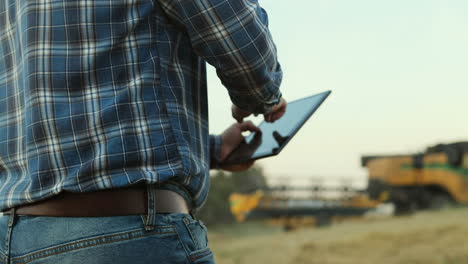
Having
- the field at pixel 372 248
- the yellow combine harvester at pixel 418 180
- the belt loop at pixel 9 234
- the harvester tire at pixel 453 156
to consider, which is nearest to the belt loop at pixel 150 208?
the belt loop at pixel 9 234

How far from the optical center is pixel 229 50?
1.07m

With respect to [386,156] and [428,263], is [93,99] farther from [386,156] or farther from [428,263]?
[386,156]

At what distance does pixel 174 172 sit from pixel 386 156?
539 inches

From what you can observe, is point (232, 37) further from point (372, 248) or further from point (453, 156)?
point (453, 156)

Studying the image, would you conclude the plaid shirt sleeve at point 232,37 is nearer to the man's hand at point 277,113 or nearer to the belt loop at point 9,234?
the man's hand at point 277,113

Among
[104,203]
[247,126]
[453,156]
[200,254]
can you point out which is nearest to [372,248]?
[247,126]

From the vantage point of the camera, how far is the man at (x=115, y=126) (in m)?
0.99

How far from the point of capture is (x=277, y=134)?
4.46 ft

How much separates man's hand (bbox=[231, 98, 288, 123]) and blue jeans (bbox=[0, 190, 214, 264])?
353 millimetres

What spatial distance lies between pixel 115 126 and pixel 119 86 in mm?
73

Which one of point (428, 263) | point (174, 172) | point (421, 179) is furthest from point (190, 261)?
point (421, 179)

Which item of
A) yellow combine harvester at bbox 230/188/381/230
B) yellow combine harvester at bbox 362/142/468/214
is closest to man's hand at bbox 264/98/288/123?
yellow combine harvester at bbox 230/188/381/230

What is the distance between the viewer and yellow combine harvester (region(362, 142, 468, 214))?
13078mm

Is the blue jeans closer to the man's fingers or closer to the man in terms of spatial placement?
the man
